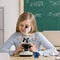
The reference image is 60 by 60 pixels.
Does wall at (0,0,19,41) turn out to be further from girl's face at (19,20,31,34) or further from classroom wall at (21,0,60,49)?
girl's face at (19,20,31,34)

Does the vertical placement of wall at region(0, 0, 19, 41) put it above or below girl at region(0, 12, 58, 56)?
above

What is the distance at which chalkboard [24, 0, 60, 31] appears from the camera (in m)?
4.12

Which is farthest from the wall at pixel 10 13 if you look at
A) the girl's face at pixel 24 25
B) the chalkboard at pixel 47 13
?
the girl's face at pixel 24 25

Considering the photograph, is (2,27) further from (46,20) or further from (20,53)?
(20,53)

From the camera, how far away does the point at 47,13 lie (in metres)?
4.14

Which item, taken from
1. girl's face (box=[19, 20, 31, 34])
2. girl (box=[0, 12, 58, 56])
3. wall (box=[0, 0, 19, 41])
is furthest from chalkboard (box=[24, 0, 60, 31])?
girl's face (box=[19, 20, 31, 34])

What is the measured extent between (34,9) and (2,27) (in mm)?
→ 821

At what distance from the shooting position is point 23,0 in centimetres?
414

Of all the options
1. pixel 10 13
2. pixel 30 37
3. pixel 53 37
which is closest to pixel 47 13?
pixel 10 13

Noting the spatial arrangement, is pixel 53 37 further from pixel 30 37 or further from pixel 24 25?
pixel 24 25

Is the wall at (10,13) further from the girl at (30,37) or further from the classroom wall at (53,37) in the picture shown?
the girl at (30,37)

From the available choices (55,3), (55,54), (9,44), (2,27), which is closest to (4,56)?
(55,54)

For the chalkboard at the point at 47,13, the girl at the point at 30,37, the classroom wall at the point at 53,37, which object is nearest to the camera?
the girl at the point at 30,37

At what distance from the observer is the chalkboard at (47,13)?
4.12 metres
